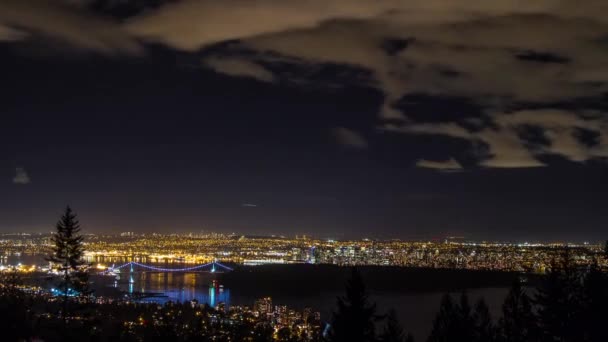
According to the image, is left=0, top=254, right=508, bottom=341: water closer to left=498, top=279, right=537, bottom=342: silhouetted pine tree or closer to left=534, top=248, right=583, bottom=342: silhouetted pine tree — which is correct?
left=498, top=279, right=537, bottom=342: silhouetted pine tree

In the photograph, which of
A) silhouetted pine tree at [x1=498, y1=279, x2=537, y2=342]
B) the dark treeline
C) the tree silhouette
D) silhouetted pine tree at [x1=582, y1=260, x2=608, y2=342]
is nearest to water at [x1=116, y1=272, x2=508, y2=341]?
silhouetted pine tree at [x1=498, y1=279, x2=537, y2=342]

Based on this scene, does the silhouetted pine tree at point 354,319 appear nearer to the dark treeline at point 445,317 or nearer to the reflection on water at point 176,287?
the dark treeline at point 445,317

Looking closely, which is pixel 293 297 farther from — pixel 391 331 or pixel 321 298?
pixel 391 331

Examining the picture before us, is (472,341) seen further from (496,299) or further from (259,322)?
(496,299)

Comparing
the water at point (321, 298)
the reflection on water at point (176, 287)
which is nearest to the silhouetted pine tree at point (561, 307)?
the water at point (321, 298)

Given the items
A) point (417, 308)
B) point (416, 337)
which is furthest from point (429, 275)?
point (416, 337)
